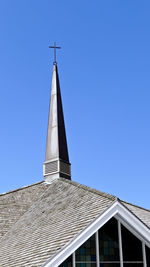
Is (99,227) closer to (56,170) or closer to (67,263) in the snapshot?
(67,263)

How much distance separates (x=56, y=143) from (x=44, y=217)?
6.41 m

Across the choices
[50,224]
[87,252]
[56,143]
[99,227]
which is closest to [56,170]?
[56,143]

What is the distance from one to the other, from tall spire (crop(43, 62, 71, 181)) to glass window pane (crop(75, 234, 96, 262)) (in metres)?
7.76

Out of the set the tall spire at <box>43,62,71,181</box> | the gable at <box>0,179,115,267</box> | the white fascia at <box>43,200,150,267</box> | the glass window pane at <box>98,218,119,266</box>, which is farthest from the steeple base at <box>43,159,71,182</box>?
the white fascia at <box>43,200,150,267</box>

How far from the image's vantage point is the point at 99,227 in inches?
411

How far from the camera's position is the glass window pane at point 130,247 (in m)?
11.6

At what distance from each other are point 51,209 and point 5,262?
293cm

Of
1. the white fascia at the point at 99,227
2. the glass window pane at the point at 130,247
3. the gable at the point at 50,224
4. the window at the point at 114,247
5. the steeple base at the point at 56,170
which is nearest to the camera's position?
the white fascia at the point at 99,227

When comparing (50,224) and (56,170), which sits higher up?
(56,170)

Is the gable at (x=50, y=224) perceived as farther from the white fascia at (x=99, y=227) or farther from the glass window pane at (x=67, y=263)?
the glass window pane at (x=67, y=263)

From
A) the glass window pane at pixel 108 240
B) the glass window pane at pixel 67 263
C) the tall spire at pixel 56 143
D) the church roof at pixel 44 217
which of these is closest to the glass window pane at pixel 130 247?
the glass window pane at pixel 108 240

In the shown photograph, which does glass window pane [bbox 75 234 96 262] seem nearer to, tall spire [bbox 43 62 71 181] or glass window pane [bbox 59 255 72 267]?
glass window pane [bbox 59 255 72 267]

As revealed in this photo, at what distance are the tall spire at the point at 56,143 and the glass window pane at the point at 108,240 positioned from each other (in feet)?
24.6

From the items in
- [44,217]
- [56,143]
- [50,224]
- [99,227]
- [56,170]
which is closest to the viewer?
[99,227]
